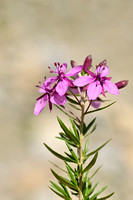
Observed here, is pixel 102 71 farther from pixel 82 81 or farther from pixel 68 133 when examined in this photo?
pixel 68 133

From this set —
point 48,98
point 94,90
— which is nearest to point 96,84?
point 94,90

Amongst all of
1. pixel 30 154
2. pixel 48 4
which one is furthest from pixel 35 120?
pixel 48 4

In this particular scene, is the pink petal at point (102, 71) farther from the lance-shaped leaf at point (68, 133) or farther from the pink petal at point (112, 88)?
the lance-shaped leaf at point (68, 133)

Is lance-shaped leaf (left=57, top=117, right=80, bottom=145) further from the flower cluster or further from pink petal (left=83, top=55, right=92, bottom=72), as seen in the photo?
pink petal (left=83, top=55, right=92, bottom=72)

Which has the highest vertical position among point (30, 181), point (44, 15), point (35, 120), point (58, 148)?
point (44, 15)

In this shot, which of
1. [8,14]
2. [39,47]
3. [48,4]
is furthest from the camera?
[48,4]

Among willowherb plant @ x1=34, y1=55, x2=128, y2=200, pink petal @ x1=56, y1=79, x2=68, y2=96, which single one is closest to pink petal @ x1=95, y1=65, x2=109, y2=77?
willowherb plant @ x1=34, y1=55, x2=128, y2=200

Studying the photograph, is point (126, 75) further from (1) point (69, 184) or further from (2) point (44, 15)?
(1) point (69, 184)
